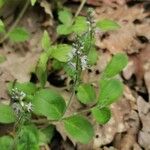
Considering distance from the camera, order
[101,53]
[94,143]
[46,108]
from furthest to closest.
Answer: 1. [101,53]
2. [94,143]
3. [46,108]

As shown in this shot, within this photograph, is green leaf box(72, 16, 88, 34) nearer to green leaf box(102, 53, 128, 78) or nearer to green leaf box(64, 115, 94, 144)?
green leaf box(102, 53, 128, 78)

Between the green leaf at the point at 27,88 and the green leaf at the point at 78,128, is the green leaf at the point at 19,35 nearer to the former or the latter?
the green leaf at the point at 27,88

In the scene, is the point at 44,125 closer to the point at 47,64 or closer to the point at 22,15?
the point at 47,64

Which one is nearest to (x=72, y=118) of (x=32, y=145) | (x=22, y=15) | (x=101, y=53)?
(x=32, y=145)

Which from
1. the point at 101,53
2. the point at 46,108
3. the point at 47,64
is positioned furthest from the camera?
the point at 101,53

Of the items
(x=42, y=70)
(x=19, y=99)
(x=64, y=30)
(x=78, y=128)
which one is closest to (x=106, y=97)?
(x=78, y=128)

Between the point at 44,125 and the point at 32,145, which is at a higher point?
the point at 32,145
